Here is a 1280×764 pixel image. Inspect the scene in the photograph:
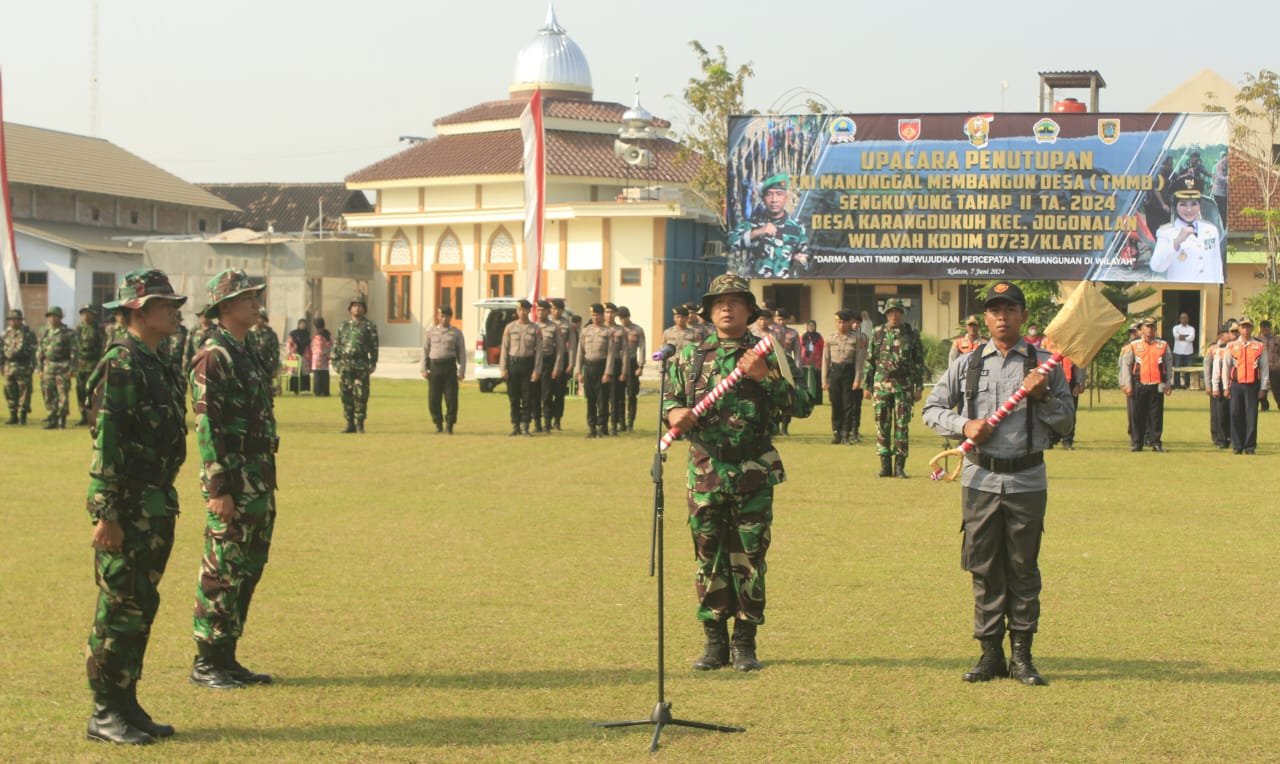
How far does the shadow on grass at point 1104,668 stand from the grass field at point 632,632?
24mm

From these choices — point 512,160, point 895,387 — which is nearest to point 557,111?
point 512,160

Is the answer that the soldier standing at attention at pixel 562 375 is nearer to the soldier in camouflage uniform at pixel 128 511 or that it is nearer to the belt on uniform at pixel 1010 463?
the belt on uniform at pixel 1010 463

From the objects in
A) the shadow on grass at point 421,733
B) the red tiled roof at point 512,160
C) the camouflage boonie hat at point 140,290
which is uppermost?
the red tiled roof at point 512,160

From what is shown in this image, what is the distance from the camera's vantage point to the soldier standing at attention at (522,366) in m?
23.3

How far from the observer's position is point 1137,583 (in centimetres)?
1045

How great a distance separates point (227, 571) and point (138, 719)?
3.40 feet

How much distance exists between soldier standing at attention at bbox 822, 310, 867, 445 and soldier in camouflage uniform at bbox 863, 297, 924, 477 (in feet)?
14.8

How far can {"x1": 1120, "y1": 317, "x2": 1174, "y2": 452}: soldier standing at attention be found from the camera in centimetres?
2186

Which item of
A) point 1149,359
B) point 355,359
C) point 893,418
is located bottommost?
Answer: point 893,418

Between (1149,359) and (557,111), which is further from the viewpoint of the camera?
(557,111)

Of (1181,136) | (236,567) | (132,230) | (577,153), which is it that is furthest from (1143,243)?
(132,230)

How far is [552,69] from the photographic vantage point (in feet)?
188

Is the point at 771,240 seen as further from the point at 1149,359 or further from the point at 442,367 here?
the point at 1149,359

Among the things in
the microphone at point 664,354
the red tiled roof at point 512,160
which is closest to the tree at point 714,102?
the red tiled roof at point 512,160
